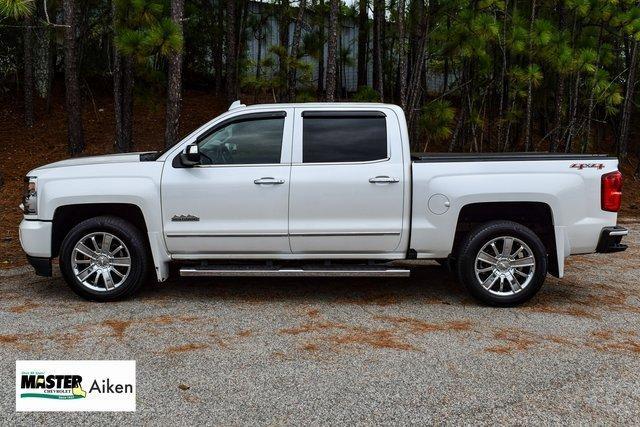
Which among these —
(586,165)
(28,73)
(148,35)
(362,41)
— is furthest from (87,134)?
(586,165)

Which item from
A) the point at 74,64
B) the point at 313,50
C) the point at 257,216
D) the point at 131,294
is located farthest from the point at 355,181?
the point at 74,64

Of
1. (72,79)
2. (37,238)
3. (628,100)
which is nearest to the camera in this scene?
(37,238)

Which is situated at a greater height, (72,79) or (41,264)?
(72,79)

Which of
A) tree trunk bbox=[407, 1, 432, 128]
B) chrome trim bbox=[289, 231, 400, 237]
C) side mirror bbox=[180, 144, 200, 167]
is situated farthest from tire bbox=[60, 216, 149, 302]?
tree trunk bbox=[407, 1, 432, 128]

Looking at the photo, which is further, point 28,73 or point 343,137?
point 28,73

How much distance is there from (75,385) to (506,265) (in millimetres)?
3842

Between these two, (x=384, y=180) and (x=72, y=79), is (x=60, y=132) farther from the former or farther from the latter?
(x=384, y=180)

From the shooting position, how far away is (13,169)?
13391 mm

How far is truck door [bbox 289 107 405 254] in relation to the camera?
539cm

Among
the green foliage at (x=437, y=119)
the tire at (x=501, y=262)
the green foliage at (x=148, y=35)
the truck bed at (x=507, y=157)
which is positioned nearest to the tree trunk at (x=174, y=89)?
the green foliage at (x=148, y=35)

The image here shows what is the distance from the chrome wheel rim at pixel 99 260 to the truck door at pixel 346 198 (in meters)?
1.68

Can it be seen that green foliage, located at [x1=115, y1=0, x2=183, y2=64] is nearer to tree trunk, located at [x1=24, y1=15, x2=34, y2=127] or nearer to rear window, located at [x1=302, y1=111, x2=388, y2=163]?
rear window, located at [x1=302, y1=111, x2=388, y2=163]

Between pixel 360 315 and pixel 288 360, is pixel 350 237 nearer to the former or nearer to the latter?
pixel 360 315

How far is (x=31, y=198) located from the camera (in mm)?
5547
